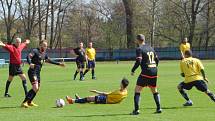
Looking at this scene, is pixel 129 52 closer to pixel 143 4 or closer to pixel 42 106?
pixel 143 4

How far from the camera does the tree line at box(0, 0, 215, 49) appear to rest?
252ft

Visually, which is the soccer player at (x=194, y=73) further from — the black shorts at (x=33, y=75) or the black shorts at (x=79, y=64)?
the black shorts at (x=79, y=64)

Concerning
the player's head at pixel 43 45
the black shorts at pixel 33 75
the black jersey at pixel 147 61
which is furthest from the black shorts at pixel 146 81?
the black shorts at pixel 33 75

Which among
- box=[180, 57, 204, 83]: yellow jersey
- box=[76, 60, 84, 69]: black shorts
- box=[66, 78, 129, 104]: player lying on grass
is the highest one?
box=[180, 57, 204, 83]: yellow jersey

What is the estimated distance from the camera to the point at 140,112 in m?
13.2

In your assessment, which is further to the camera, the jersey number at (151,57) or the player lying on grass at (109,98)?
the player lying on grass at (109,98)

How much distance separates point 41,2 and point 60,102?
6692 cm

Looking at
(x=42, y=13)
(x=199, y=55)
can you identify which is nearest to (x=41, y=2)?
(x=42, y=13)

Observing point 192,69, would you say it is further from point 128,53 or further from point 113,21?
point 113,21

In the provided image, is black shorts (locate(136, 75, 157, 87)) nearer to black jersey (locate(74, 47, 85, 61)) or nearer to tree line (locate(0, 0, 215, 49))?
black jersey (locate(74, 47, 85, 61))

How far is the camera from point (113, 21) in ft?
271

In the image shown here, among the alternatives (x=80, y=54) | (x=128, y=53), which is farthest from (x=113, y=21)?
(x=80, y=54)

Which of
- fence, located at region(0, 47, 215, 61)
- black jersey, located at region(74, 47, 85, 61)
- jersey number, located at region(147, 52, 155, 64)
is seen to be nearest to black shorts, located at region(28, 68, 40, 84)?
jersey number, located at region(147, 52, 155, 64)

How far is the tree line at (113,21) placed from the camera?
76938mm
